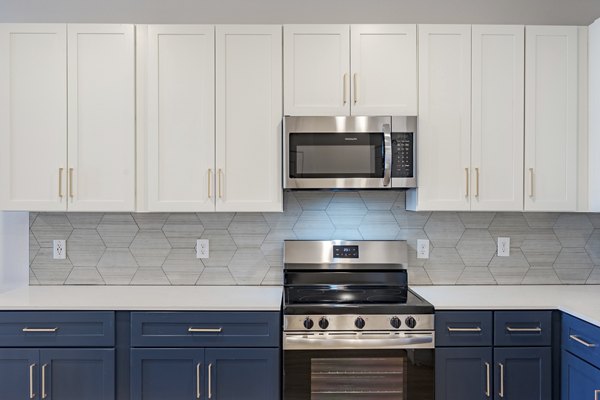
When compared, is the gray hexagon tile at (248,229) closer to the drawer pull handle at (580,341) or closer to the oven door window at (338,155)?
the oven door window at (338,155)

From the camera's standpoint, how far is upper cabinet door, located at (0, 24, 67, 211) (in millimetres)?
2357

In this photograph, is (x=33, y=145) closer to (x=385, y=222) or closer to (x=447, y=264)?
(x=385, y=222)

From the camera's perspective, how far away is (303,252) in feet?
8.63

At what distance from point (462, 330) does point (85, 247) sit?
7.23ft

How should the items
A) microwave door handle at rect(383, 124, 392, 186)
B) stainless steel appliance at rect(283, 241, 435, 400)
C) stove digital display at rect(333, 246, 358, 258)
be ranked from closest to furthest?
stainless steel appliance at rect(283, 241, 435, 400), microwave door handle at rect(383, 124, 392, 186), stove digital display at rect(333, 246, 358, 258)

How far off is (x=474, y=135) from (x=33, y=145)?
2.38 metres

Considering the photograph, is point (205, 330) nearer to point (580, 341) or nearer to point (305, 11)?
point (580, 341)

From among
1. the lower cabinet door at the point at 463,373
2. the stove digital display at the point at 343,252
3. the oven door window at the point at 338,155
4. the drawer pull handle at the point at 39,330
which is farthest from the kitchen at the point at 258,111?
the stove digital display at the point at 343,252

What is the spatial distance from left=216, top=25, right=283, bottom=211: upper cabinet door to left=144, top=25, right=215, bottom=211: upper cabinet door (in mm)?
55

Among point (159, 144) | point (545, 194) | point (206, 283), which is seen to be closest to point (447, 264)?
point (545, 194)

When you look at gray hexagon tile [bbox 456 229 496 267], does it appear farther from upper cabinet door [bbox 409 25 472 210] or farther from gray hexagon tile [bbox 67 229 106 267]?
gray hexagon tile [bbox 67 229 106 267]

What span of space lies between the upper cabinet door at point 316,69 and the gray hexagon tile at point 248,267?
0.90m

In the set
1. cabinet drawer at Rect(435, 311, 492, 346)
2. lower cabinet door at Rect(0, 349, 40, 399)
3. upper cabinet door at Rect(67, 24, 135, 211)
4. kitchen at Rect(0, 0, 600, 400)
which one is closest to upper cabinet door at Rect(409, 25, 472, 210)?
kitchen at Rect(0, 0, 600, 400)

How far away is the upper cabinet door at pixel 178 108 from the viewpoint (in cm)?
237
